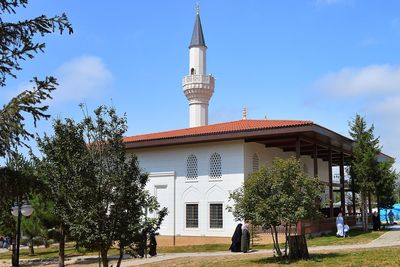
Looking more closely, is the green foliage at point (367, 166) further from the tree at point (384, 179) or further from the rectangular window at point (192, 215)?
the rectangular window at point (192, 215)

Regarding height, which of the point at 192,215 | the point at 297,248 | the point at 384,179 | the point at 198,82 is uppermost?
the point at 198,82

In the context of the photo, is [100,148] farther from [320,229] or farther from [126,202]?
[320,229]

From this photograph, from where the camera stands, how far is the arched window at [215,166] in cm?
2795

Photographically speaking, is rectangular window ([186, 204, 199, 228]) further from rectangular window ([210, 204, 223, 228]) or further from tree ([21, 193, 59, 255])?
tree ([21, 193, 59, 255])

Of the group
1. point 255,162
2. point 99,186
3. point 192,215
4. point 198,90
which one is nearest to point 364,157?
point 255,162

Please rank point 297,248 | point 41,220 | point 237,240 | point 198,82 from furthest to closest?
point 198,82 < point 41,220 < point 237,240 < point 297,248

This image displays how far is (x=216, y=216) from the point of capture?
27891mm

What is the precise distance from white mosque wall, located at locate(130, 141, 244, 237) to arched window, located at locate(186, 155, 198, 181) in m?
0.14


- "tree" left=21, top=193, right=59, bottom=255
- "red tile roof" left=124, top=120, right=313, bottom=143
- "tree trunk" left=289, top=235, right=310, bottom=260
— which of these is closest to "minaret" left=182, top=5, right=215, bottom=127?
"red tile roof" left=124, top=120, right=313, bottom=143

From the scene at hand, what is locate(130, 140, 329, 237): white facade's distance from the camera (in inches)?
1077

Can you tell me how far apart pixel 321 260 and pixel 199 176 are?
13.5 meters

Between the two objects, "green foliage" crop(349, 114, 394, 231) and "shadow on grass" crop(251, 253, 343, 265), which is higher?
"green foliage" crop(349, 114, 394, 231)

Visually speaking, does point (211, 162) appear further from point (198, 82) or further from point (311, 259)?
point (311, 259)

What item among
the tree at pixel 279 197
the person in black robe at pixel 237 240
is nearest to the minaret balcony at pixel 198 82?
the person in black robe at pixel 237 240
